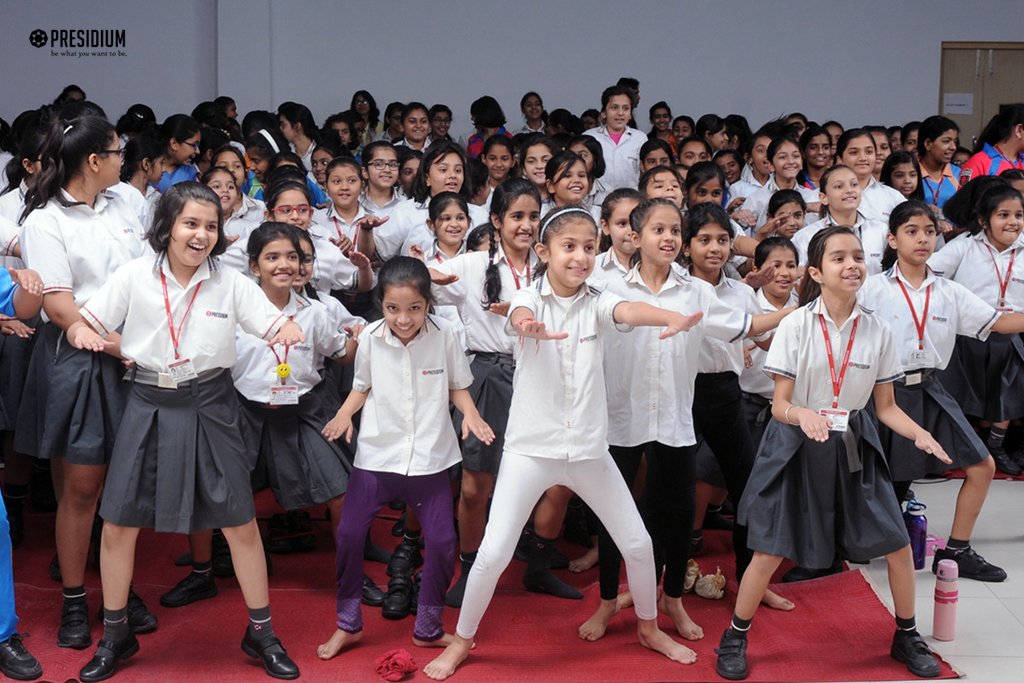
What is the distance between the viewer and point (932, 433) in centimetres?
391

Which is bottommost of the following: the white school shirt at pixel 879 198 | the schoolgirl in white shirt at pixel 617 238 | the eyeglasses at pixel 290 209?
the schoolgirl in white shirt at pixel 617 238

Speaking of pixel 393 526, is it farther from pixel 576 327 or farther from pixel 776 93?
pixel 776 93

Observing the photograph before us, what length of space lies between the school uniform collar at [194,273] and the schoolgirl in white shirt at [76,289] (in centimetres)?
27

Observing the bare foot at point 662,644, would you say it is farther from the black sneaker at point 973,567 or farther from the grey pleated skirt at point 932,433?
the black sneaker at point 973,567

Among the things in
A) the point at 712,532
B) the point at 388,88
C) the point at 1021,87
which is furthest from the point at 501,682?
the point at 1021,87

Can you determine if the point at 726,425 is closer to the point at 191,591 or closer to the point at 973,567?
the point at 973,567

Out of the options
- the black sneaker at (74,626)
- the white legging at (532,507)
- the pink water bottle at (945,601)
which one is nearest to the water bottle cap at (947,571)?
the pink water bottle at (945,601)

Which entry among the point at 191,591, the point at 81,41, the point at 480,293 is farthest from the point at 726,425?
the point at 81,41

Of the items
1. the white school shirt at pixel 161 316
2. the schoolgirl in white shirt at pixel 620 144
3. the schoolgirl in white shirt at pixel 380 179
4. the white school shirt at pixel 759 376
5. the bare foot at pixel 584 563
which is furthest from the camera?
the schoolgirl in white shirt at pixel 620 144

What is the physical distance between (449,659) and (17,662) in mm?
1255

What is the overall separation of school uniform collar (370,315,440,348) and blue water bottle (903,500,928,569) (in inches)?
78.4

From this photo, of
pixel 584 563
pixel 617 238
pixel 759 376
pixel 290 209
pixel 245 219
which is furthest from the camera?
pixel 245 219

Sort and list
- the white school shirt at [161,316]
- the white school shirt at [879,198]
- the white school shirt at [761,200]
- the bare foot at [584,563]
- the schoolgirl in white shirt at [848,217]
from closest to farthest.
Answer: the white school shirt at [161,316], the bare foot at [584,563], the schoolgirl in white shirt at [848,217], the white school shirt at [879,198], the white school shirt at [761,200]

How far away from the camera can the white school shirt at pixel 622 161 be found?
262 inches
